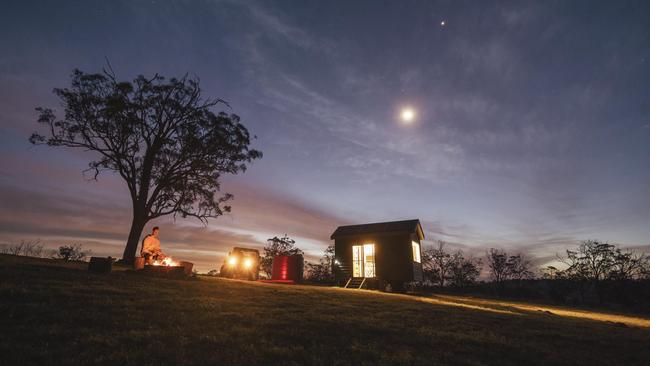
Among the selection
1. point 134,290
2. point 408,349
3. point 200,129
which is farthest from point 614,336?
point 200,129

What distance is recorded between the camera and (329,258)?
171 feet

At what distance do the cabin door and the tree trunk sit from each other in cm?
1893

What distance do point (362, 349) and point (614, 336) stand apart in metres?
11.1

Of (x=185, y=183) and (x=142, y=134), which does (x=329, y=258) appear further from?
(x=142, y=134)

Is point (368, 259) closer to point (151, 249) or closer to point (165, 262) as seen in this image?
point (165, 262)

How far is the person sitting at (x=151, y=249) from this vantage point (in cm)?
1648

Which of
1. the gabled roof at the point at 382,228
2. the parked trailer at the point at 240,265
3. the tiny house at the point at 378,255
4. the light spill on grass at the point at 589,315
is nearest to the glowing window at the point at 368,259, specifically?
the tiny house at the point at 378,255

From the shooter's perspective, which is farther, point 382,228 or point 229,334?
point 382,228

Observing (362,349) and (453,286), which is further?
(453,286)

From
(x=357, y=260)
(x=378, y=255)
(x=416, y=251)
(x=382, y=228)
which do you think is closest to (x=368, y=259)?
(x=357, y=260)

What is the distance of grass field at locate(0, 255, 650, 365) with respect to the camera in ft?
16.5

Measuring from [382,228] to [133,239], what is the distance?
21.3m

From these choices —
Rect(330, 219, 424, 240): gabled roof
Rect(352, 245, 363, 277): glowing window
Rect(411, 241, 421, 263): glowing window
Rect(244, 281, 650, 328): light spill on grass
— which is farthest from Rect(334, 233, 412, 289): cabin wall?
Rect(244, 281, 650, 328): light spill on grass

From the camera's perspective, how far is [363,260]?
3034cm
